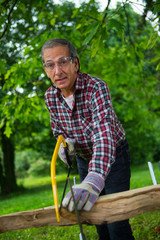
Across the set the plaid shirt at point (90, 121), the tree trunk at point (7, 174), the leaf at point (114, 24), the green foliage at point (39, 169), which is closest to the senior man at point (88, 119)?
the plaid shirt at point (90, 121)

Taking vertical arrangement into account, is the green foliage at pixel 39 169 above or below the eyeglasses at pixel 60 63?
below

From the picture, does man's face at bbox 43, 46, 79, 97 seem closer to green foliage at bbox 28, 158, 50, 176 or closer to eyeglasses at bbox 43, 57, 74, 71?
eyeglasses at bbox 43, 57, 74, 71

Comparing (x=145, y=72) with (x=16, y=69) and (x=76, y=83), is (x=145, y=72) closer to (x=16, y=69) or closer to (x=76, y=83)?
(x=16, y=69)

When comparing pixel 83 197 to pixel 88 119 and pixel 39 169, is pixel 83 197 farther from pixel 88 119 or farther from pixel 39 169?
pixel 39 169

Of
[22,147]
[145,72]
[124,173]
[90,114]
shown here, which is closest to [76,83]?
[90,114]

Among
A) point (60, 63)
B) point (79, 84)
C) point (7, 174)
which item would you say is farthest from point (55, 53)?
point (7, 174)

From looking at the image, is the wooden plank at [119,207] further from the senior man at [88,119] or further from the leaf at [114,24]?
the leaf at [114,24]

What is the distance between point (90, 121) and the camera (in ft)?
7.20

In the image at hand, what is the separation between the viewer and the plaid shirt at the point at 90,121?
1.73 meters

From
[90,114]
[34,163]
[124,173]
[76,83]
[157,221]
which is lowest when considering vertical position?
[34,163]

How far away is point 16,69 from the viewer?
17.1 ft

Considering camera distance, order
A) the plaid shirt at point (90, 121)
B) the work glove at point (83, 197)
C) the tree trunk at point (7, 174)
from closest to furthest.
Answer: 1. the work glove at point (83, 197)
2. the plaid shirt at point (90, 121)
3. the tree trunk at point (7, 174)

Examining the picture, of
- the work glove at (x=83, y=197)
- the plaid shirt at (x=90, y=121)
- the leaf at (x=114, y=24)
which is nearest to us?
the work glove at (x=83, y=197)

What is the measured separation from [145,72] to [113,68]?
2.70 feet
